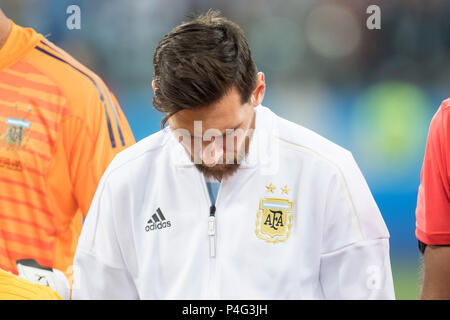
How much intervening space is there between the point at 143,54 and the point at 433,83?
0.96 meters

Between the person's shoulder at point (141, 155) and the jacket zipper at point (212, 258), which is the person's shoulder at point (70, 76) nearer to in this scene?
the person's shoulder at point (141, 155)

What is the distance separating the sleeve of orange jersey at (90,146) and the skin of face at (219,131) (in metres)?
0.40

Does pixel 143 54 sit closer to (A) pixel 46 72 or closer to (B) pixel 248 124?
(A) pixel 46 72

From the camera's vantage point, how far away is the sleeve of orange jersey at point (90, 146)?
170 centimetres

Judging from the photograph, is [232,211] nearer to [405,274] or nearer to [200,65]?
[200,65]

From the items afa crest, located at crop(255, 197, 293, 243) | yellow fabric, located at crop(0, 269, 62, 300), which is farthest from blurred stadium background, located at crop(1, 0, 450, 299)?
yellow fabric, located at crop(0, 269, 62, 300)

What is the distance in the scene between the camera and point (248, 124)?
4.58 ft

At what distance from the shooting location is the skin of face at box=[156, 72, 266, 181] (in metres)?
1.30

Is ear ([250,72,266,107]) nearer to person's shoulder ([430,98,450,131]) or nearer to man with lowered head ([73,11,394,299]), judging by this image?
man with lowered head ([73,11,394,299])

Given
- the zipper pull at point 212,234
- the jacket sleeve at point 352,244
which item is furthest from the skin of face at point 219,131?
the jacket sleeve at point 352,244

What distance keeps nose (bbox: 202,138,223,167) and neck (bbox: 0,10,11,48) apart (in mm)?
841

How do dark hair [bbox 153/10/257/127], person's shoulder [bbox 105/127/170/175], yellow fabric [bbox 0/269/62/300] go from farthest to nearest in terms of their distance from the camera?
yellow fabric [bbox 0/269/62/300] → person's shoulder [bbox 105/127/170/175] → dark hair [bbox 153/10/257/127]

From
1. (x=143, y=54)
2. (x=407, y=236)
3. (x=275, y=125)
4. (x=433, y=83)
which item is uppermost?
(x=143, y=54)
